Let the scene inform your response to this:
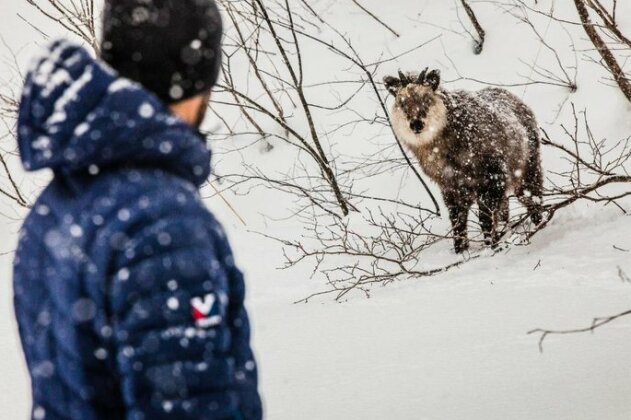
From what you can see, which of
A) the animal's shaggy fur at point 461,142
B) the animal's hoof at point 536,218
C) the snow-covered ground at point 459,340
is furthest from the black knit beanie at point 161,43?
the animal's hoof at point 536,218

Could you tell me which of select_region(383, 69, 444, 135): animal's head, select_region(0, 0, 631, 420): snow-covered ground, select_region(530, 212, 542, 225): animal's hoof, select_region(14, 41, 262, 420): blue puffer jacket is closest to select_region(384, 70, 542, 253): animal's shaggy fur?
select_region(383, 69, 444, 135): animal's head

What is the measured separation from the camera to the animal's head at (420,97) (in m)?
6.35

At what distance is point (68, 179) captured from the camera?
1.24m

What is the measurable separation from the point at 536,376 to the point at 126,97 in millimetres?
2354

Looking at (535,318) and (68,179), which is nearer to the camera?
(68,179)

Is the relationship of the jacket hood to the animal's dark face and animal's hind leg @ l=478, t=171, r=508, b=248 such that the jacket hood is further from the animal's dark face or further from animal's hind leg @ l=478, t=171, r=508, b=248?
animal's hind leg @ l=478, t=171, r=508, b=248

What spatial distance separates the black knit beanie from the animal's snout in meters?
5.09

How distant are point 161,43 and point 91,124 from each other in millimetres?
266

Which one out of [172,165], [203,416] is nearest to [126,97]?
[172,165]

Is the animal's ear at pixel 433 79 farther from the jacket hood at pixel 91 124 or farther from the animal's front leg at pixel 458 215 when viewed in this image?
the jacket hood at pixel 91 124

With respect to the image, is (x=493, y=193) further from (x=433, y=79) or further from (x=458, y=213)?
(x=433, y=79)

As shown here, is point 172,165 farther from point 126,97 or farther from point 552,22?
point 552,22

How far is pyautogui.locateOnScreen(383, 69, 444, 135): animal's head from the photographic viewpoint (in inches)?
250

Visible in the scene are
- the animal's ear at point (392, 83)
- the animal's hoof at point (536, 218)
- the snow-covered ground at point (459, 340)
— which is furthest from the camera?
the animal's hoof at point (536, 218)
